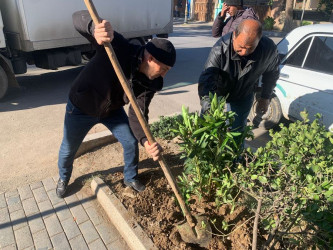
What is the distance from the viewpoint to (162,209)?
275 cm

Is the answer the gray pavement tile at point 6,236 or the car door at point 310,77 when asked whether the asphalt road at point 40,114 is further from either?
the car door at point 310,77

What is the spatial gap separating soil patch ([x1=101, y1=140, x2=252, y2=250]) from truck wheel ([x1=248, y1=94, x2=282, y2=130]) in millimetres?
2168

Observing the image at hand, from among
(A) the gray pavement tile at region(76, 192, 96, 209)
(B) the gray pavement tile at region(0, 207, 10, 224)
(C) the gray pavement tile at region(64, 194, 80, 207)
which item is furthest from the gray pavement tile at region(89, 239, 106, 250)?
(B) the gray pavement tile at region(0, 207, 10, 224)

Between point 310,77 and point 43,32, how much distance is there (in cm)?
595

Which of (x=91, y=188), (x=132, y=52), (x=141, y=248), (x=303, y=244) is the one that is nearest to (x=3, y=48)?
(x=91, y=188)

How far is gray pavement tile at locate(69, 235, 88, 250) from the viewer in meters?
2.54

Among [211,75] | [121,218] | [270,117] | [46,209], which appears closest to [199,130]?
[211,75]

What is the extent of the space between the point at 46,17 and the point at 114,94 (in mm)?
5261

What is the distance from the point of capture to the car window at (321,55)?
4.02m

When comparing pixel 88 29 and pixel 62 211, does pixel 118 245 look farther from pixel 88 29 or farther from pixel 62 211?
pixel 88 29

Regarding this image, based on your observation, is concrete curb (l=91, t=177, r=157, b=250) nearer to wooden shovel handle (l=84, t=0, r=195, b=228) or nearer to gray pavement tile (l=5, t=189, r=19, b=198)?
wooden shovel handle (l=84, t=0, r=195, b=228)

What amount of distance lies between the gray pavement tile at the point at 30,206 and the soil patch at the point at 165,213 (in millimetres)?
787

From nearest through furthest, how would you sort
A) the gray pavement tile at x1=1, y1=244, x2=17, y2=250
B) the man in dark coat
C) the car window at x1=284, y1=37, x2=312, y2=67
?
1. the gray pavement tile at x1=1, y1=244, x2=17, y2=250
2. the car window at x1=284, y1=37, x2=312, y2=67
3. the man in dark coat

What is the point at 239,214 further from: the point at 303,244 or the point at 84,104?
the point at 84,104
